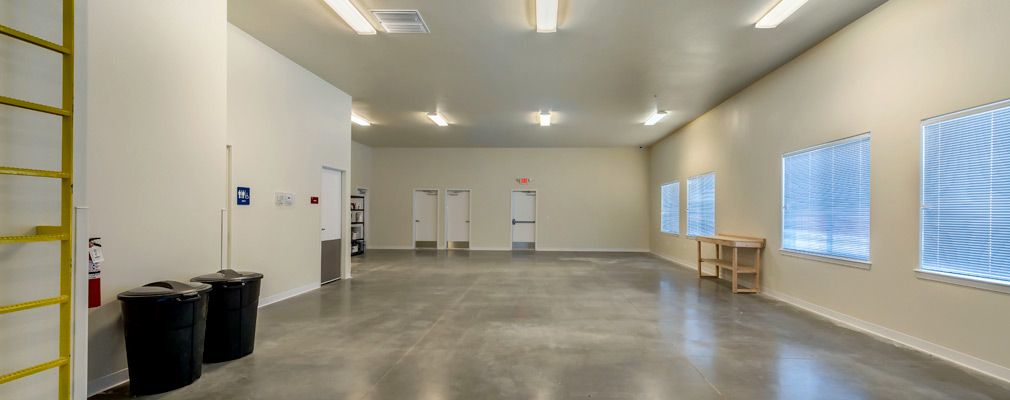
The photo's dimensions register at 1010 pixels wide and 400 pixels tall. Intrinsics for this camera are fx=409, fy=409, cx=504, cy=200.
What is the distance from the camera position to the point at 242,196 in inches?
186

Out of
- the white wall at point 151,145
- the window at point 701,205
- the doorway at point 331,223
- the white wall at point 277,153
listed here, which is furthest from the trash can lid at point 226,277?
the window at point 701,205

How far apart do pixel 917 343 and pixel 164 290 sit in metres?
5.94

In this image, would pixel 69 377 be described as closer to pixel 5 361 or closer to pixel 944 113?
pixel 5 361

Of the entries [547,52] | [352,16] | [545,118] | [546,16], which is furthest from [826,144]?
[352,16]

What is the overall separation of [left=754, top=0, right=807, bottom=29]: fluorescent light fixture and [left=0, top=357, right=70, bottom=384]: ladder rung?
18.9 feet

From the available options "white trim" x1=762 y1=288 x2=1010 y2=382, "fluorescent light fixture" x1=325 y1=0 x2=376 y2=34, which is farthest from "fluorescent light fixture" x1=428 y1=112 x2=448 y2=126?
"white trim" x1=762 y1=288 x2=1010 y2=382

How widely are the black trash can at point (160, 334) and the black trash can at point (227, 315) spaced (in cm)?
41

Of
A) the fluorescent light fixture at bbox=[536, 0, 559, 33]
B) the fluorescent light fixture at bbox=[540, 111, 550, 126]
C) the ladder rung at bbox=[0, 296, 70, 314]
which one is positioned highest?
the fluorescent light fixture at bbox=[536, 0, 559, 33]

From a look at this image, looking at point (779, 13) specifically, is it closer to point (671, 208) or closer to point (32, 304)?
point (32, 304)

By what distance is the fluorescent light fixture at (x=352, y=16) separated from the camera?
379 cm

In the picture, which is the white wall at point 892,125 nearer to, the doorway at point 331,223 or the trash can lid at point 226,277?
the trash can lid at point 226,277

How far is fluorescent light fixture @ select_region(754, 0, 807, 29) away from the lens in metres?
3.79

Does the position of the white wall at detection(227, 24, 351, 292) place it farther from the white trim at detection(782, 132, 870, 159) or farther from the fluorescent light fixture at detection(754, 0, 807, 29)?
the white trim at detection(782, 132, 870, 159)

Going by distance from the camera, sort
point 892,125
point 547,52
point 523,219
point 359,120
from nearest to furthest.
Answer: point 892,125 < point 547,52 < point 359,120 < point 523,219
